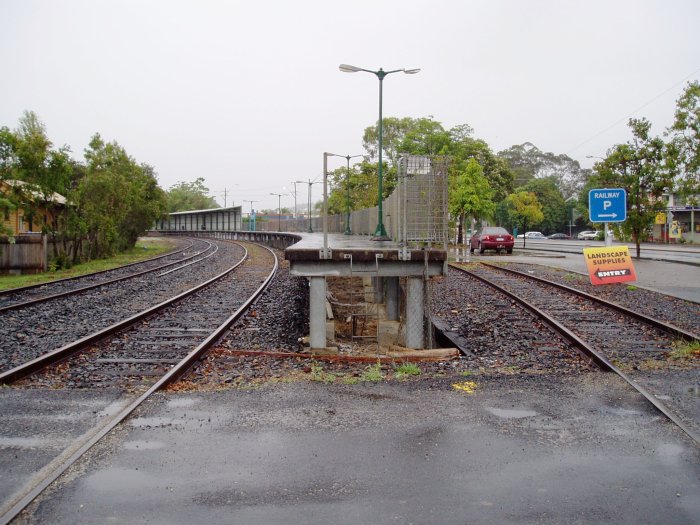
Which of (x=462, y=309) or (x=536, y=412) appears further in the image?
(x=462, y=309)

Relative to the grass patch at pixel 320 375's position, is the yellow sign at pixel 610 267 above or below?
above

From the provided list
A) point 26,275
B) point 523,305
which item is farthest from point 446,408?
point 26,275

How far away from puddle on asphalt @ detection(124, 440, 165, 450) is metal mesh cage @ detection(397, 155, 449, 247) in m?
6.15

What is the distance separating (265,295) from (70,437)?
1054 centimetres

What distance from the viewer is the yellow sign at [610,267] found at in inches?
632

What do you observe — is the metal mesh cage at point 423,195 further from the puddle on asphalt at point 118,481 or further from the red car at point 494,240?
the red car at point 494,240

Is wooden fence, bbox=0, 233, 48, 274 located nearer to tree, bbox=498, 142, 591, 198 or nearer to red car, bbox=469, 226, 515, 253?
red car, bbox=469, 226, 515, 253

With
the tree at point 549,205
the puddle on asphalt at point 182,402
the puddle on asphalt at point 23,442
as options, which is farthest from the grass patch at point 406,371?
the tree at point 549,205

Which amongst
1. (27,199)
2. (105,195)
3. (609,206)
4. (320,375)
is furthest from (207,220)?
(320,375)

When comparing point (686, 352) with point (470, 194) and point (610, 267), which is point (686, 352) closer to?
point (610, 267)

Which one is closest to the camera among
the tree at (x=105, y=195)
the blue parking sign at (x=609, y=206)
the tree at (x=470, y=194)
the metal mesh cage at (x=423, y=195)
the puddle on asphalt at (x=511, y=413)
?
the puddle on asphalt at (x=511, y=413)

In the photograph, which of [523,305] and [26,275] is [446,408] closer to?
[523,305]

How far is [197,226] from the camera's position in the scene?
298 ft

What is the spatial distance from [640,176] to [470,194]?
10333 millimetres
